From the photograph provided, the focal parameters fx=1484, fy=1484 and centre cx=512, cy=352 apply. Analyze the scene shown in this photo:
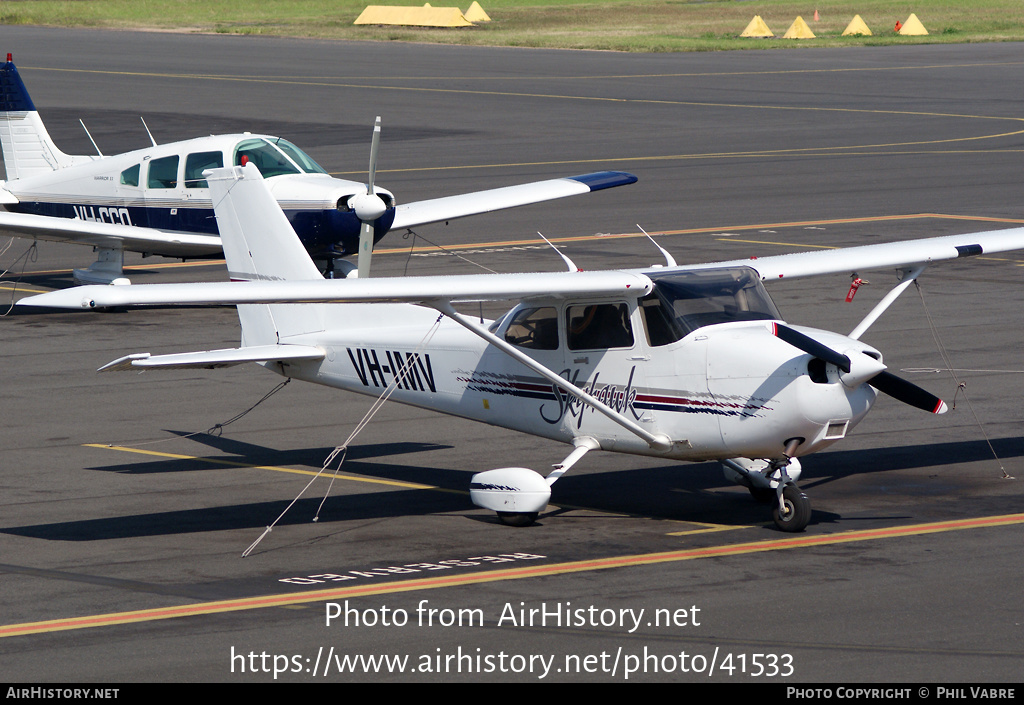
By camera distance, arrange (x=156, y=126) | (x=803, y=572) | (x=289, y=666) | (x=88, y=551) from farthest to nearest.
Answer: (x=156, y=126) → (x=88, y=551) → (x=803, y=572) → (x=289, y=666)

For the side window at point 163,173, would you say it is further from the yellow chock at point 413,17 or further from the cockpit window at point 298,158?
the yellow chock at point 413,17

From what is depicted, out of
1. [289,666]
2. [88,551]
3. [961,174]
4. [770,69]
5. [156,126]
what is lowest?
[289,666]

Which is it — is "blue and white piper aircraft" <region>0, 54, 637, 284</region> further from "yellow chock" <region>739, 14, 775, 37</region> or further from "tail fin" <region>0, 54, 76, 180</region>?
"yellow chock" <region>739, 14, 775, 37</region>

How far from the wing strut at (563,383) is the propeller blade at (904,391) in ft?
5.62

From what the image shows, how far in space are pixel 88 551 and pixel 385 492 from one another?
2861 mm

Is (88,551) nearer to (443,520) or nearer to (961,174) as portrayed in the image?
(443,520)

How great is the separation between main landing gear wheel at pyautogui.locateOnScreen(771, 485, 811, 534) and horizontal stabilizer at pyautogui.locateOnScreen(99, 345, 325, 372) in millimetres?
4398

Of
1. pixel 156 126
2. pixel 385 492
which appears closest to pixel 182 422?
pixel 385 492

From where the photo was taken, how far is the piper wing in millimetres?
22625

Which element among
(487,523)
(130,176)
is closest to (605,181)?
(130,176)

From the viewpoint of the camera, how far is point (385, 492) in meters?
13.1

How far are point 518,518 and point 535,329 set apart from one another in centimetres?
159

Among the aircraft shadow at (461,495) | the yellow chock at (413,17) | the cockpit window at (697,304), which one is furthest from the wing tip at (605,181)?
the yellow chock at (413,17)

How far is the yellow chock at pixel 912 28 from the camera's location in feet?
258
